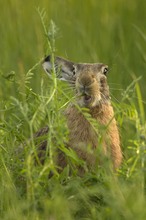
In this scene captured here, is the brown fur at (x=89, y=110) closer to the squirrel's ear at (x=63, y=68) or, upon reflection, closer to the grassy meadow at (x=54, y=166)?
the squirrel's ear at (x=63, y=68)

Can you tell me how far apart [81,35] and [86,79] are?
2.98 m

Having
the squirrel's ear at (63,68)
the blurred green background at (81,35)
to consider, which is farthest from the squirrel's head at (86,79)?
the blurred green background at (81,35)

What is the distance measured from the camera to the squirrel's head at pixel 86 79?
5133 mm

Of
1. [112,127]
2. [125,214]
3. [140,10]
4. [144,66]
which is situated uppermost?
[140,10]

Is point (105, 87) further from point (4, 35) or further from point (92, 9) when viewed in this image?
point (92, 9)

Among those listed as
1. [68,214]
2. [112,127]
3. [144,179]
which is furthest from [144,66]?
[68,214]

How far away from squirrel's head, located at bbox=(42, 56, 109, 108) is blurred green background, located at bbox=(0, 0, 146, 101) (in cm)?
110

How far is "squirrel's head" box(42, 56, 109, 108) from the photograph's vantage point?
5.13m

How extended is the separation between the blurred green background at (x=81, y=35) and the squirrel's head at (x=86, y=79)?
1.10m

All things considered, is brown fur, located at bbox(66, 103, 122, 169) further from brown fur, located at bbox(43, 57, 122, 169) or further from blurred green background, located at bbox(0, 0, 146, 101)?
blurred green background, located at bbox(0, 0, 146, 101)

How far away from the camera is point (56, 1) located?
8.84 m

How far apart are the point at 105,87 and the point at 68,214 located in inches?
67.4

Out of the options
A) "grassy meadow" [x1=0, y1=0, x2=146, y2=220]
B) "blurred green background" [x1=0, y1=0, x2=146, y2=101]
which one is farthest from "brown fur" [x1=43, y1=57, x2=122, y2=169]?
"blurred green background" [x1=0, y1=0, x2=146, y2=101]

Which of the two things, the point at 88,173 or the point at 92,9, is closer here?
the point at 88,173
